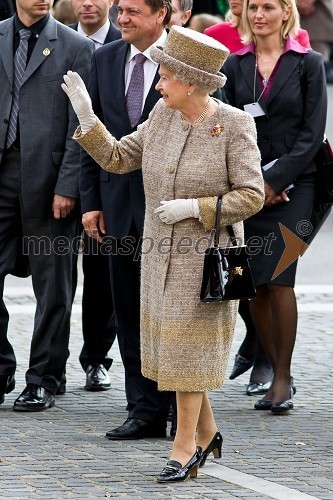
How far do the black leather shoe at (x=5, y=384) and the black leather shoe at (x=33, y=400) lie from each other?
0.10 meters

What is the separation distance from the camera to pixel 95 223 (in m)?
7.14

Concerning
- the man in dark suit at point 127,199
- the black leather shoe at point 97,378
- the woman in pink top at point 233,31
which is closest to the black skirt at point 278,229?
the man in dark suit at point 127,199

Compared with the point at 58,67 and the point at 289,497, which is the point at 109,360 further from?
the point at 289,497

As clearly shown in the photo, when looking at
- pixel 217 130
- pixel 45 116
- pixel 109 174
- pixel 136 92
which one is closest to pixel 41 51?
pixel 45 116

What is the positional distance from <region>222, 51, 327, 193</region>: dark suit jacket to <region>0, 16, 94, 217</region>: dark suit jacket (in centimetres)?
100

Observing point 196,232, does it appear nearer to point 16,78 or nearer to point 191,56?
point 191,56

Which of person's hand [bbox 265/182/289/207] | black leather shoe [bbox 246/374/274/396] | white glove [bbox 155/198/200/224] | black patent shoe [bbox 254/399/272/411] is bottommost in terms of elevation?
black leather shoe [bbox 246/374/274/396]

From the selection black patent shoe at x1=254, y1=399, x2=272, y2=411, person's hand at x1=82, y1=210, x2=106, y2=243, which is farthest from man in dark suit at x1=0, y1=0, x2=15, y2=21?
black patent shoe at x1=254, y1=399, x2=272, y2=411

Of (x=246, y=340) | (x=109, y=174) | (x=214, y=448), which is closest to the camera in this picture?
(x=214, y=448)

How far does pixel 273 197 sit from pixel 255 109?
0.50 metres

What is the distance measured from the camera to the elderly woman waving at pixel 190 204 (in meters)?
5.98

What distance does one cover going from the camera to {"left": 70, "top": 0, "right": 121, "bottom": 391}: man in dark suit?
833 cm

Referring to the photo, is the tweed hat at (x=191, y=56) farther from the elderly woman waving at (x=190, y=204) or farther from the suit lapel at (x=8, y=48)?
the suit lapel at (x=8, y=48)

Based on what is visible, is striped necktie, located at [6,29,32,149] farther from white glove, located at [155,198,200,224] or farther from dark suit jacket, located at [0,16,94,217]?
white glove, located at [155,198,200,224]
